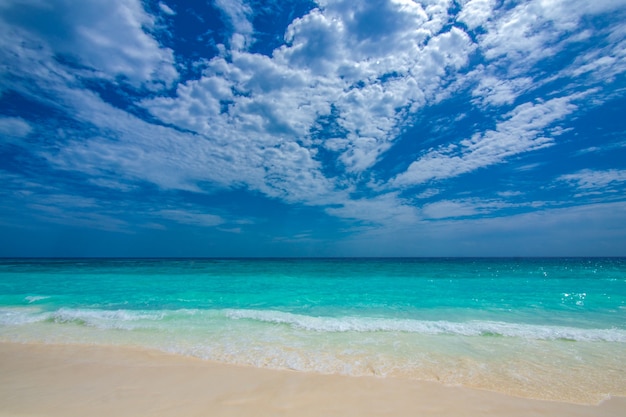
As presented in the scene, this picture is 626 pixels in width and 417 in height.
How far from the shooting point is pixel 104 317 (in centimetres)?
913

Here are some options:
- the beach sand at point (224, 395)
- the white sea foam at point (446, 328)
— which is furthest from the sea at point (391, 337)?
the beach sand at point (224, 395)

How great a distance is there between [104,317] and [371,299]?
10909 millimetres

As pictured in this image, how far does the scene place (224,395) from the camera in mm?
4254

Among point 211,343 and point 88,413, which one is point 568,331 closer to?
point 211,343

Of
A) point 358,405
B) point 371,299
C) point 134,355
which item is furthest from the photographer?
point 371,299

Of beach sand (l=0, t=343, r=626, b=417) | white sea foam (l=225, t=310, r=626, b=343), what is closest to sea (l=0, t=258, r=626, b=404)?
white sea foam (l=225, t=310, r=626, b=343)

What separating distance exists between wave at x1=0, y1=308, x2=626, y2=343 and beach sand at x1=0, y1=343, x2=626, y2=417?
297 centimetres

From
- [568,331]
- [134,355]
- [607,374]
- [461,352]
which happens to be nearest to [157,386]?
[134,355]

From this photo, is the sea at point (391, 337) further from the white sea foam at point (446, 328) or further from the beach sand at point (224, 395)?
the beach sand at point (224, 395)

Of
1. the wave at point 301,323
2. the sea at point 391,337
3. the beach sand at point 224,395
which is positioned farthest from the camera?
the wave at point 301,323

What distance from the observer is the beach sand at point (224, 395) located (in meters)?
3.84

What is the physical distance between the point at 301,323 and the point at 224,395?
4.47 metres

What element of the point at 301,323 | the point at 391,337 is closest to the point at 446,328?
the point at 391,337

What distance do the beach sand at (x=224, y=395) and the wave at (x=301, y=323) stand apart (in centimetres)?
297
